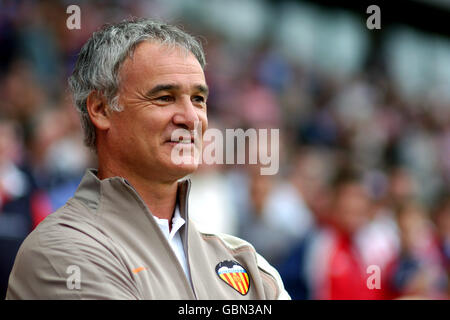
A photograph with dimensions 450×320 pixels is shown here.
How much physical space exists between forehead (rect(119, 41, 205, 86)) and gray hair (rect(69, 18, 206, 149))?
2 centimetres

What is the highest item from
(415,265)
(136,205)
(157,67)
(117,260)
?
(157,67)

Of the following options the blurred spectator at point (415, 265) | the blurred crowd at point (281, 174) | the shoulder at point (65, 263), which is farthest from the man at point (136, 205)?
the blurred spectator at point (415, 265)

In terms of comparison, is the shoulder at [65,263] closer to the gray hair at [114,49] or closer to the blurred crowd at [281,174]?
the gray hair at [114,49]

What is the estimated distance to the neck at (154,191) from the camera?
2324mm

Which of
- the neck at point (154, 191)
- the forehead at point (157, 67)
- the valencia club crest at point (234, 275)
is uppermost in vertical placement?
the forehead at point (157, 67)

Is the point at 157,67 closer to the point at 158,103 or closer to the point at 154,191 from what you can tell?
the point at 158,103

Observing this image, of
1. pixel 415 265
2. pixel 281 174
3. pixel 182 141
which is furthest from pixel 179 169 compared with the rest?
pixel 281 174

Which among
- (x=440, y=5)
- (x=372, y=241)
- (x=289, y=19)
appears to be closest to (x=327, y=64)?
(x=289, y=19)

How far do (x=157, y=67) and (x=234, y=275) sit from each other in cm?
69

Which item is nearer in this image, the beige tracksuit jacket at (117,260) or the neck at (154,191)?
the beige tracksuit jacket at (117,260)

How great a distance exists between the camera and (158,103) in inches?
88.4

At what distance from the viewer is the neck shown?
7.63ft

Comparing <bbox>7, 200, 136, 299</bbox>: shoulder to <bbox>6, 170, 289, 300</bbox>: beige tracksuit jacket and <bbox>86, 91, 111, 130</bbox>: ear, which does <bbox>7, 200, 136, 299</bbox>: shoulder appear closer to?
<bbox>6, 170, 289, 300</bbox>: beige tracksuit jacket

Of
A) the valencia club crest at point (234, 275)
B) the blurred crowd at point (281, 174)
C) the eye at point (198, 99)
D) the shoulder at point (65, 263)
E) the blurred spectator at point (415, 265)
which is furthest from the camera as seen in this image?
the blurred spectator at point (415, 265)
